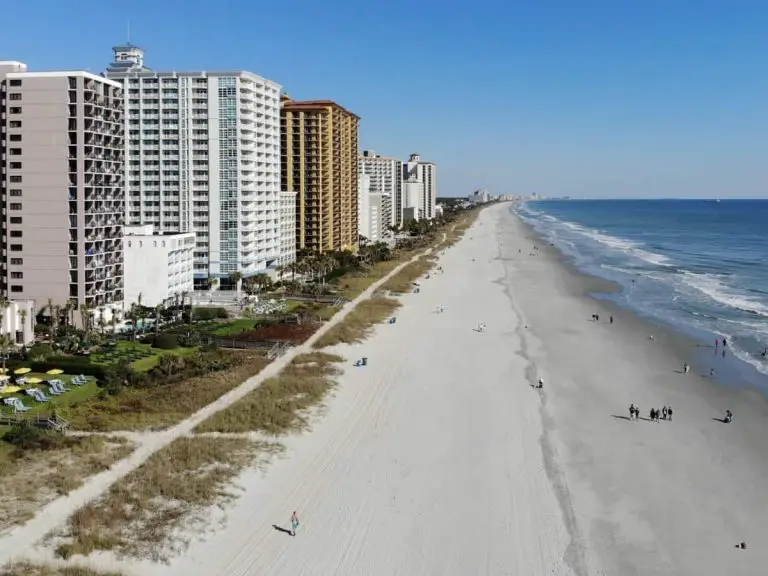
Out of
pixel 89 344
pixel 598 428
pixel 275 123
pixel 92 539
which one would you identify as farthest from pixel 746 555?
pixel 275 123

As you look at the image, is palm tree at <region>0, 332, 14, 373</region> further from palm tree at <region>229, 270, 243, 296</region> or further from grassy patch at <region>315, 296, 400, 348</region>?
palm tree at <region>229, 270, 243, 296</region>

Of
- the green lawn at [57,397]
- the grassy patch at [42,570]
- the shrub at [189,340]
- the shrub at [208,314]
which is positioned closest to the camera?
the grassy patch at [42,570]

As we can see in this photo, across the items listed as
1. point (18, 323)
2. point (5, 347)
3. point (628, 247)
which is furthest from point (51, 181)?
point (628, 247)

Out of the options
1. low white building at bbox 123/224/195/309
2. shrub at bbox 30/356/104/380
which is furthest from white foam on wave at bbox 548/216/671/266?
shrub at bbox 30/356/104/380

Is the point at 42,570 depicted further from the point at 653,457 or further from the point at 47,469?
the point at 653,457

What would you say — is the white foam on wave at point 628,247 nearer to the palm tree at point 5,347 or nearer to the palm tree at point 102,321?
the palm tree at point 102,321

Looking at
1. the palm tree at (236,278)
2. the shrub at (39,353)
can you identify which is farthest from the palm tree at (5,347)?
the palm tree at (236,278)
